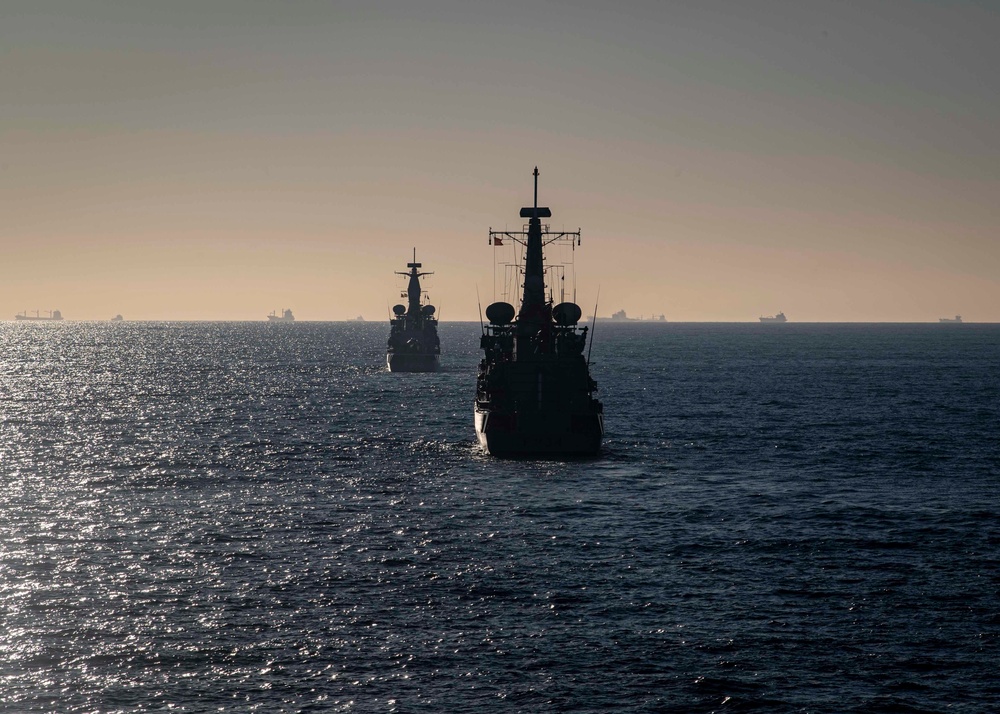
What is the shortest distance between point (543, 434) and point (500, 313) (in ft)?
47.7

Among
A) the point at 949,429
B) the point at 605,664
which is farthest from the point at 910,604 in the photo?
the point at 949,429

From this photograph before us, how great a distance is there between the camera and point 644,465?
6475cm

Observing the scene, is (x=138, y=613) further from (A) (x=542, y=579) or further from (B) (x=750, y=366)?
(B) (x=750, y=366)

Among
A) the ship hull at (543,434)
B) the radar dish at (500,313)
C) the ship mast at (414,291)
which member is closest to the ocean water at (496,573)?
the ship hull at (543,434)

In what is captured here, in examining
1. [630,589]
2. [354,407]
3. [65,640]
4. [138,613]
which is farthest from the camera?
[354,407]

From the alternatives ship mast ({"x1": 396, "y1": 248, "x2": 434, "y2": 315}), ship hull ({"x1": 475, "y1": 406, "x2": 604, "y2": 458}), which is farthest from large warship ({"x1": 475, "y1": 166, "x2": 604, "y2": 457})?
ship mast ({"x1": 396, "y1": 248, "x2": 434, "y2": 315})

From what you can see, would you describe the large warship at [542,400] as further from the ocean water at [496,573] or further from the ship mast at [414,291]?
the ship mast at [414,291]

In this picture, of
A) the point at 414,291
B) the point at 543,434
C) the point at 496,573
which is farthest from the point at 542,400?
the point at 414,291

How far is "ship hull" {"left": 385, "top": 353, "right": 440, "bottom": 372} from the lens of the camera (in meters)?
153

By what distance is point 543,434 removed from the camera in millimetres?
65562

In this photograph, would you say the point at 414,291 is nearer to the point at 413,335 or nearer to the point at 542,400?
the point at 413,335

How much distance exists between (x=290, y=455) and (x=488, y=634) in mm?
42438

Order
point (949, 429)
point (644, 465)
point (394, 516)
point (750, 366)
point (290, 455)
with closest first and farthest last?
point (394, 516) → point (644, 465) → point (290, 455) → point (949, 429) → point (750, 366)

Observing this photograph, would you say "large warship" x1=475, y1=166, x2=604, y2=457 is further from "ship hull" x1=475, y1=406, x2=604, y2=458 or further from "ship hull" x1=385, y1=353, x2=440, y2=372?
"ship hull" x1=385, y1=353, x2=440, y2=372
